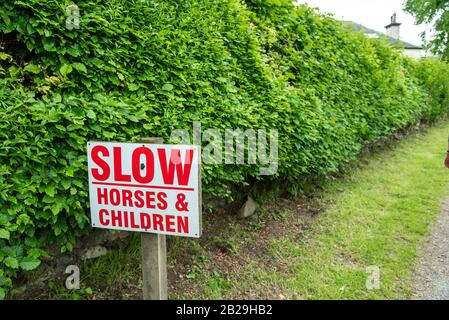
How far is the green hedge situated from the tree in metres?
28.4

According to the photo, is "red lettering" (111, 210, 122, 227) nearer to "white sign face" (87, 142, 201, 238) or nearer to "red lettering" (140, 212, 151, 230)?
"white sign face" (87, 142, 201, 238)

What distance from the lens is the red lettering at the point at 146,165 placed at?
1.90m

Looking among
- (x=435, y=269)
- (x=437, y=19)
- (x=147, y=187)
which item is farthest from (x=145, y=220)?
(x=437, y=19)

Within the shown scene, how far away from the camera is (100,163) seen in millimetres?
1985

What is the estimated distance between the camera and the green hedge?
2.17 meters

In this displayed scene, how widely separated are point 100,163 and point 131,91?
0.99 m

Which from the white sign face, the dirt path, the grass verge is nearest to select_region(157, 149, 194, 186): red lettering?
the white sign face

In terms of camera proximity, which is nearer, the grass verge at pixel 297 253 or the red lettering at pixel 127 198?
the red lettering at pixel 127 198

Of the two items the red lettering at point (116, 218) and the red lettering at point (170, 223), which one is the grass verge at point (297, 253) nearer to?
the red lettering at point (116, 218)

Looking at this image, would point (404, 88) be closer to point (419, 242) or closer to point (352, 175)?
point (352, 175)

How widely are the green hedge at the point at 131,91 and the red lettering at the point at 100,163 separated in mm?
362

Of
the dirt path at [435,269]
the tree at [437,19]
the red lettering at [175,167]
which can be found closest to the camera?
the red lettering at [175,167]

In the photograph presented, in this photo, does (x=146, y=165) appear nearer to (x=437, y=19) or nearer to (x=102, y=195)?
(x=102, y=195)

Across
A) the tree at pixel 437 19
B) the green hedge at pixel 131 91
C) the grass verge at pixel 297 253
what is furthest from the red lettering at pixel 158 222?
the tree at pixel 437 19
